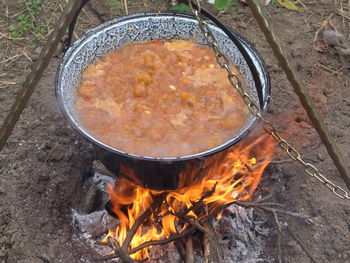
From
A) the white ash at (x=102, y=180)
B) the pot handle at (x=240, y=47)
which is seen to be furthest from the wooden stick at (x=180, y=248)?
the pot handle at (x=240, y=47)

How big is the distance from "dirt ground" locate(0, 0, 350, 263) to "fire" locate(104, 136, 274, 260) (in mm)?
182

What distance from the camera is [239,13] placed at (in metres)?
4.07

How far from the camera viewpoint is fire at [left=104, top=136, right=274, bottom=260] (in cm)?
265

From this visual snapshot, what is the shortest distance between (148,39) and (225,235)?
133 cm

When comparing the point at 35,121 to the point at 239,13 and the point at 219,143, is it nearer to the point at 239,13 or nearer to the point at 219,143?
the point at 219,143

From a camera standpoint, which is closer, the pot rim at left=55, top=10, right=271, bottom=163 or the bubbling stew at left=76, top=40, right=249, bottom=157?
the pot rim at left=55, top=10, right=271, bottom=163

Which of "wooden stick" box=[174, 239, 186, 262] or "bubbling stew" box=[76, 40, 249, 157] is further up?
"bubbling stew" box=[76, 40, 249, 157]

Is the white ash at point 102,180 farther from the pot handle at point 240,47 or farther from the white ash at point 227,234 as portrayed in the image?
the pot handle at point 240,47

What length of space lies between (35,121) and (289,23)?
7.84ft

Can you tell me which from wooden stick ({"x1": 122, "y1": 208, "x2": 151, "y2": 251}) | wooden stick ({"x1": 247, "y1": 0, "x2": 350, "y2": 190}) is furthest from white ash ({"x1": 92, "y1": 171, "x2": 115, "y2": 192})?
wooden stick ({"x1": 247, "y1": 0, "x2": 350, "y2": 190})

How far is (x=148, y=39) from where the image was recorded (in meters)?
2.81

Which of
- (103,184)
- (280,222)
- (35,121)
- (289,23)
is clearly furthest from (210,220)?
(289,23)

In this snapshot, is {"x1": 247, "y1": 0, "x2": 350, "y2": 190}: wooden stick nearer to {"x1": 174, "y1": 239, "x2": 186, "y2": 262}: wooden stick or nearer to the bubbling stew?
the bubbling stew

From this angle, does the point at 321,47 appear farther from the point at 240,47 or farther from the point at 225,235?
the point at 240,47
